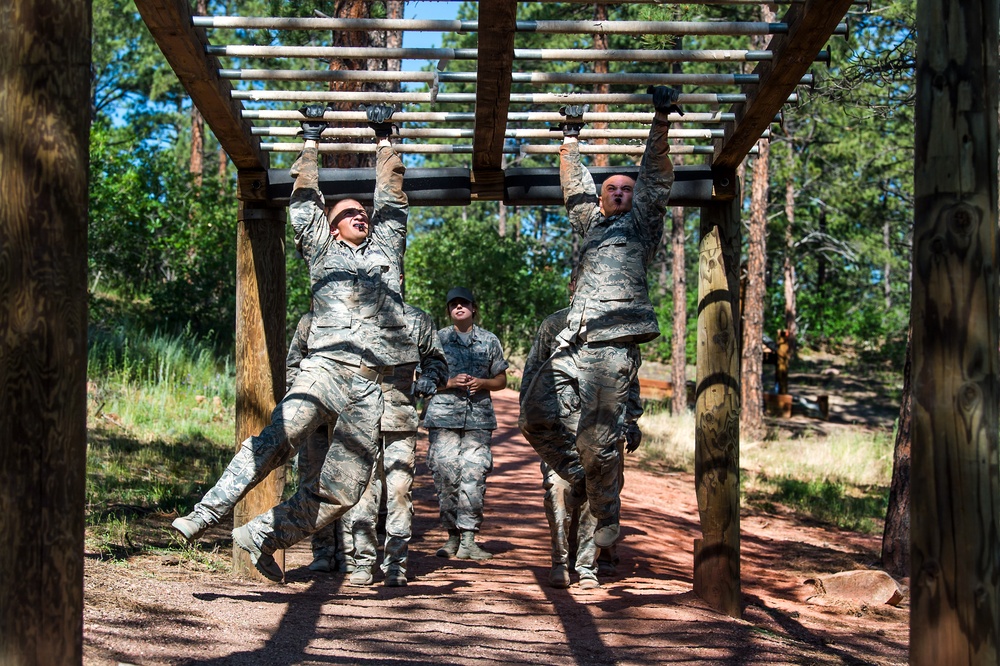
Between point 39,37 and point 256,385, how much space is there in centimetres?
387

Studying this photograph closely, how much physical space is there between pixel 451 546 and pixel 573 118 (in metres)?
4.04

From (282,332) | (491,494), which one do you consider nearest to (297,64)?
(491,494)

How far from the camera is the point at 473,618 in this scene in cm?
620

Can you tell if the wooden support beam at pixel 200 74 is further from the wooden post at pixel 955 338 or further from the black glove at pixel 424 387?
the wooden post at pixel 955 338

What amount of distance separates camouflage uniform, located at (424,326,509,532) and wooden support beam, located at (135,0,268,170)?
2643 millimetres

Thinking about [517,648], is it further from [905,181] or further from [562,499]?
[905,181]

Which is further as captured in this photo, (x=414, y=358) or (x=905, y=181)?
(x=905, y=181)

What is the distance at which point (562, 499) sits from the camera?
7.75 m

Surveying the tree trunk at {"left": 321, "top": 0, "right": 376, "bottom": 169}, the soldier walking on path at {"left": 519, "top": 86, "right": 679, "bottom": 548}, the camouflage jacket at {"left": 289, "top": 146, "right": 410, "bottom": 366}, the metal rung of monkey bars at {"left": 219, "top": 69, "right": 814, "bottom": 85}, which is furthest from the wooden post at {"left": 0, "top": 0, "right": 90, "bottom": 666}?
the tree trunk at {"left": 321, "top": 0, "right": 376, "bottom": 169}

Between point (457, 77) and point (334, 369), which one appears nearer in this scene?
point (457, 77)

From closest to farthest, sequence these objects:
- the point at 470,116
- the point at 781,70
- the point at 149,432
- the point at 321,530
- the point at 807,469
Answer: the point at 781,70 → the point at 470,116 → the point at 321,530 → the point at 149,432 → the point at 807,469

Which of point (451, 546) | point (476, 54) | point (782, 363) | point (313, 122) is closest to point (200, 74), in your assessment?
point (313, 122)

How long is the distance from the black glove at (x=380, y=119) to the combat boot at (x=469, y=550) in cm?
386

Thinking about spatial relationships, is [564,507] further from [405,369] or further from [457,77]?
[457,77]
